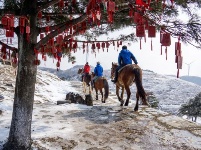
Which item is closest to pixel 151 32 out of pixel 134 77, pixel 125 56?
pixel 134 77

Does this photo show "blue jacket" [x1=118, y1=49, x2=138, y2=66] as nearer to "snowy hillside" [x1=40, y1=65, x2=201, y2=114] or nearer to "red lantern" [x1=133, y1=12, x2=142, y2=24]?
"red lantern" [x1=133, y1=12, x2=142, y2=24]

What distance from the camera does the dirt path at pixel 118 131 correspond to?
23.2 feet

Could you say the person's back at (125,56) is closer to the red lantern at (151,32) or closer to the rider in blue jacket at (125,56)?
the rider in blue jacket at (125,56)

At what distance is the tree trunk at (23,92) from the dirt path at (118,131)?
1.81ft

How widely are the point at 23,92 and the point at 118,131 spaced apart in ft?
10.7

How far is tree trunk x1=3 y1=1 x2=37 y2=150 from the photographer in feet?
20.1

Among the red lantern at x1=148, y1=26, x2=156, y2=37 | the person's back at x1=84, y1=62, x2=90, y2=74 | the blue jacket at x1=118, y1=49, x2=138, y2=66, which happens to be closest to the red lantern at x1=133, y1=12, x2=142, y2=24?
the red lantern at x1=148, y1=26, x2=156, y2=37

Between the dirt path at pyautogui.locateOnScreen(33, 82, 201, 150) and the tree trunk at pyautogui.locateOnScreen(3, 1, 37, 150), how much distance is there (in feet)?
1.81

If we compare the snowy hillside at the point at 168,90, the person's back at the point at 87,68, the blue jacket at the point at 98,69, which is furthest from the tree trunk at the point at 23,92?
the snowy hillside at the point at 168,90

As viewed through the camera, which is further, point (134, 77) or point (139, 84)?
point (134, 77)

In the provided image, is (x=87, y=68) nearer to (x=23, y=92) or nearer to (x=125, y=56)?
(x=125, y=56)

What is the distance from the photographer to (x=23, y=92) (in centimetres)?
611

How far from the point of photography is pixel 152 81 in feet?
212

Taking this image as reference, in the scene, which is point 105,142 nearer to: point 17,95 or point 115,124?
point 115,124
